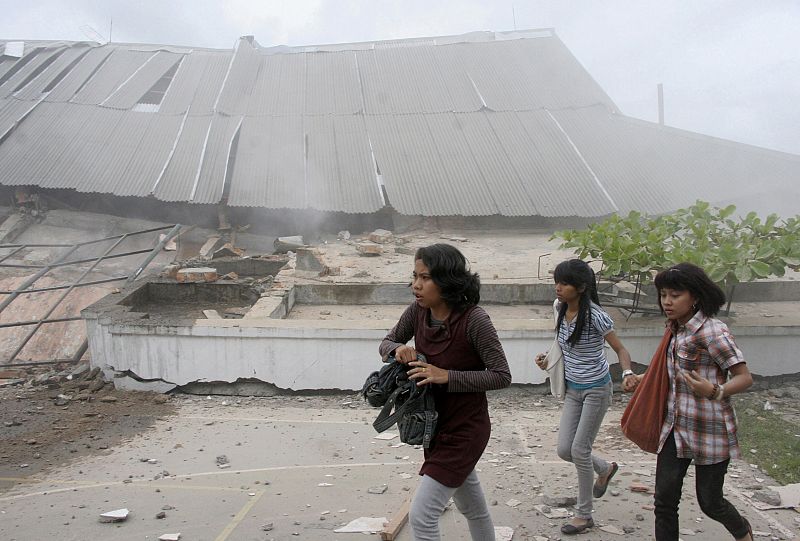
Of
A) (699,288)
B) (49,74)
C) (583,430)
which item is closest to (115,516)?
(583,430)

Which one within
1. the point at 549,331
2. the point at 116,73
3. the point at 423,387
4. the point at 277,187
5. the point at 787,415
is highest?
the point at 116,73

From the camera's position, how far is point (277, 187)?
14.8 meters

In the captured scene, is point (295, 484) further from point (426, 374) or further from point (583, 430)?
point (426, 374)

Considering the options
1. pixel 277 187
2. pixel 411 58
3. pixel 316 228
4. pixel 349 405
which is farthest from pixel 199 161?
pixel 349 405

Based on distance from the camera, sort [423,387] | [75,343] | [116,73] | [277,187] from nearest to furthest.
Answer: [423,387], [75,343], [277,187], [116,73]

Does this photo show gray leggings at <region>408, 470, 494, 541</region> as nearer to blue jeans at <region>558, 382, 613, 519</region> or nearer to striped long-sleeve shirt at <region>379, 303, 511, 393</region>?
striped long-sleeve shirt at <region>379, 303, 511, 393</region>

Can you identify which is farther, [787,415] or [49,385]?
[49,385]

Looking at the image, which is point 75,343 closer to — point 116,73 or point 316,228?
point 316,228

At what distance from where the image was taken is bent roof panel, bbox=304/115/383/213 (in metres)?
14.6

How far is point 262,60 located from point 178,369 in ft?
46.5

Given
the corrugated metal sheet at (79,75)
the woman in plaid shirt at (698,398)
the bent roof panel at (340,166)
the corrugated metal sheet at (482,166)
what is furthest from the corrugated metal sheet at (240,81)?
the woman in plaid shirt at (698,398)

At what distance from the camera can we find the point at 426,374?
8.55ft

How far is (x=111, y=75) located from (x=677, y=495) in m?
18.9

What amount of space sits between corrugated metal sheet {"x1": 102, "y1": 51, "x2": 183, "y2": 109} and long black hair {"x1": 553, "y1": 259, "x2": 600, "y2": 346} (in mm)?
15922
